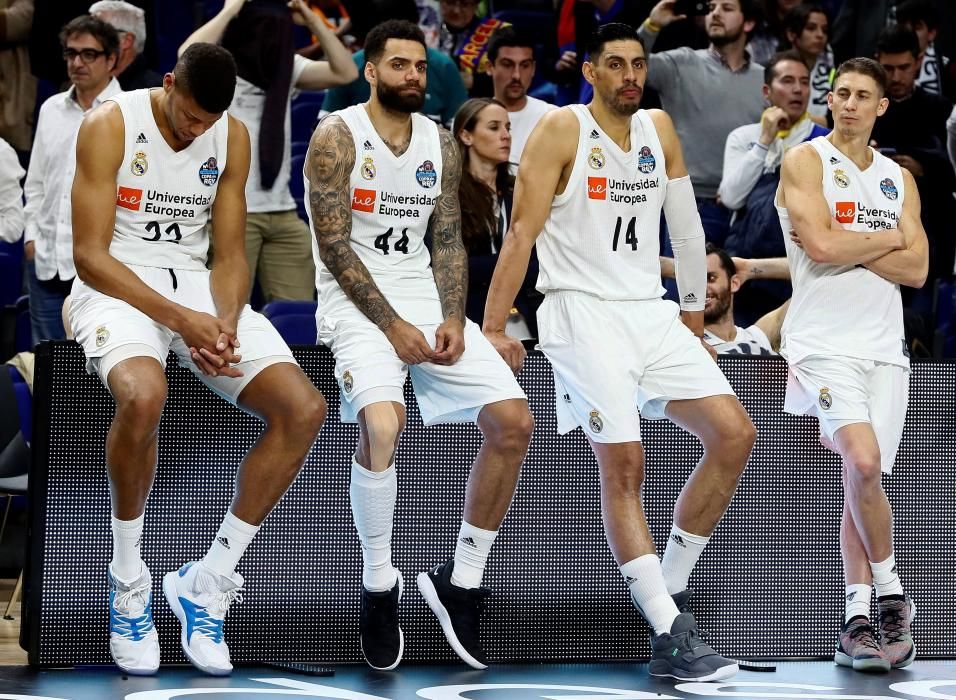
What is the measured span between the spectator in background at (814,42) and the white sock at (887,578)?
431cm

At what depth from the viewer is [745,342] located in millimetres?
6691

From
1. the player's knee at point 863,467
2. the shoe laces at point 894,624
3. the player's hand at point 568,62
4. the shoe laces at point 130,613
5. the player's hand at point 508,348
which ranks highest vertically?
the player's hand at point 568,62

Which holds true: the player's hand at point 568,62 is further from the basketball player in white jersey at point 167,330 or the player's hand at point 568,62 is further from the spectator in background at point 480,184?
the basketball player in white jersey at point 167,330

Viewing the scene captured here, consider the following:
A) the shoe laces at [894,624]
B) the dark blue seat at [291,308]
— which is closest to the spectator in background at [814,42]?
the dark blue seat at [291,308]

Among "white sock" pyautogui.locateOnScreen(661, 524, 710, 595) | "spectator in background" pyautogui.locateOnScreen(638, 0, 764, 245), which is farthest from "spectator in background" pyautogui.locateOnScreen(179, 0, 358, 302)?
"white sock" pyautogui.locateOnScreen(661, 524, 710, 595)

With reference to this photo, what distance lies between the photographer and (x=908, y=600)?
544cm

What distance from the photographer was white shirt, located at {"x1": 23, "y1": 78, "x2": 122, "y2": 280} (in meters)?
7.04

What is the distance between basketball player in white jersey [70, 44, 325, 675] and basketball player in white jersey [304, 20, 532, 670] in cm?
25

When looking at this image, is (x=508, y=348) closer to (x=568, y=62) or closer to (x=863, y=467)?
(x=863, y=467)

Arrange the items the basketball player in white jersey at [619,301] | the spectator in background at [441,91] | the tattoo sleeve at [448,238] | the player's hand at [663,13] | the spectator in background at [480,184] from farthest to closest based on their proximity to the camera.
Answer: the player's hand at [663,13] < the spectator in background at [441,91] < the spectator in background at [480,184] < the tattoo sleeve at [448,238] < the basketball player in white jersey at [619,301]

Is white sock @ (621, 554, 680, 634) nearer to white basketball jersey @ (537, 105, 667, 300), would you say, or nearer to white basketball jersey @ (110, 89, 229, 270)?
white basketball jersey @ (537, 105, 667, 300)

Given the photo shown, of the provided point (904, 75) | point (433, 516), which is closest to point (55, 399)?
point (433, 516)

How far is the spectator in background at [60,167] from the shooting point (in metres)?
7.02

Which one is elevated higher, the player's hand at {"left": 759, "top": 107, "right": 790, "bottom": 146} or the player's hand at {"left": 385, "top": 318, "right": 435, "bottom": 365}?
the player's hand at {"left": 759, "top": 107, "right": 790, "bottom": 146}
